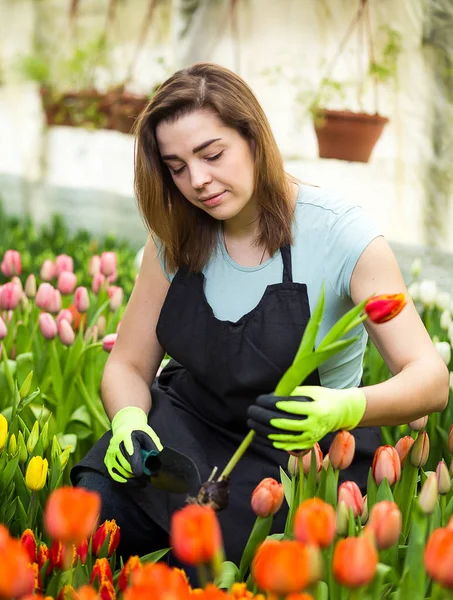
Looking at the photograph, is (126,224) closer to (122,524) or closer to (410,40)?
(410,40)

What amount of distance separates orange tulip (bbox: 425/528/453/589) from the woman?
2.00ft

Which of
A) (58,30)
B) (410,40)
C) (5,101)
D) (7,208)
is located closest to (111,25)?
(58,30)

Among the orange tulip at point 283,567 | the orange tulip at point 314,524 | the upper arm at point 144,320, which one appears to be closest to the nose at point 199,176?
the upper arm at point 144,320

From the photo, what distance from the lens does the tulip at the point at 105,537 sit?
1.32m

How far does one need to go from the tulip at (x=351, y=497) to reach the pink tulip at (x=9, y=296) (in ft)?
4.77

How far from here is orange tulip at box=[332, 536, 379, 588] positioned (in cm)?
84

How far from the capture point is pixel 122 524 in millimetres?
1686

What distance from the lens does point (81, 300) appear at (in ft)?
8.29

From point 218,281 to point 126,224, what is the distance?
3323 mm

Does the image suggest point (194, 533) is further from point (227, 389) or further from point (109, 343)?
point (109, 343)

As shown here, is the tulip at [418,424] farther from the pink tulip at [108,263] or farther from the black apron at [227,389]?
the pink tulip at [108,263]

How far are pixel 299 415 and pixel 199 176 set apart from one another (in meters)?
0.56

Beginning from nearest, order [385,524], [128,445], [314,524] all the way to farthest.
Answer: [314,524] < [385,524] < [128,445]

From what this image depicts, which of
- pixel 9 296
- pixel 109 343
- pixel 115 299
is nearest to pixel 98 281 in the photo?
pixel 115 299
